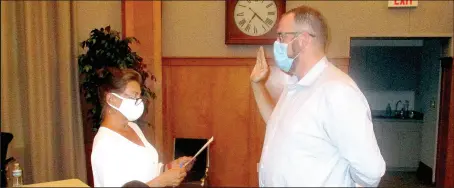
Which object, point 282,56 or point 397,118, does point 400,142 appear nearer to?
point 397,118

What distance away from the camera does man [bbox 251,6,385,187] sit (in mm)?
1302

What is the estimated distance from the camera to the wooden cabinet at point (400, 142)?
5.62m

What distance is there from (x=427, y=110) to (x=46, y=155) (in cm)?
460

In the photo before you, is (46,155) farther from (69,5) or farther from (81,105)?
(69,5)

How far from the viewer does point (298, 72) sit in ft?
4.91

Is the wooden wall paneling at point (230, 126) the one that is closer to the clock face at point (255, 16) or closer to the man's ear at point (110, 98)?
the clock face at point (255, 16)

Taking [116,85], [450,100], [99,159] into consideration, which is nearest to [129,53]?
[116,85]

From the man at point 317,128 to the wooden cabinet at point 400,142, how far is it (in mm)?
4608

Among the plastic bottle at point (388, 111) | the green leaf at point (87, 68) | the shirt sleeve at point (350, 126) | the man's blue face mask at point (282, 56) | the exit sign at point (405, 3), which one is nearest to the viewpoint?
the shirt sleeve at point (350, 126)

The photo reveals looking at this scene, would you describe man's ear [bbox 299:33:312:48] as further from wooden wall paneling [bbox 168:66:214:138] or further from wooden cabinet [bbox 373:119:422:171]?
wooden cabinet [bbox 373:119:422:171]

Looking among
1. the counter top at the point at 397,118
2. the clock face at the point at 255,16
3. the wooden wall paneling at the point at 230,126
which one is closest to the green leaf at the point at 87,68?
the wooden wall paneling at the point at 230,126

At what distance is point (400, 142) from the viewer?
18.6ft

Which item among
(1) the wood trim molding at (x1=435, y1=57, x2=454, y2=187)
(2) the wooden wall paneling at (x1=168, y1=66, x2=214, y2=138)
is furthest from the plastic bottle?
(2) the wooden wall paneling at (x1=168, y1=66, x2=214, y2=138)

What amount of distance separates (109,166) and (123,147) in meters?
0.11
